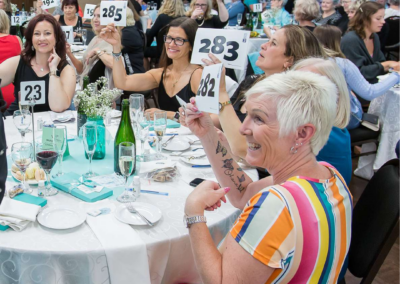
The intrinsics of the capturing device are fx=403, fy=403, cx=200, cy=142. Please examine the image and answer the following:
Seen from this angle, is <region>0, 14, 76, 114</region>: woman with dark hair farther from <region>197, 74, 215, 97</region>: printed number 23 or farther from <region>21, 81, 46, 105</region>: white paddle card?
<region>197, 74, 215, 97</region>: printed number 23

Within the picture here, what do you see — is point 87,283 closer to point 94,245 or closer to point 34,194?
point 94,245

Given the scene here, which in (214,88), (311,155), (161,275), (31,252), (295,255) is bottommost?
(161,275)

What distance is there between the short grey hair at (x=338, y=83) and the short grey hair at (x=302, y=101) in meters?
0.50

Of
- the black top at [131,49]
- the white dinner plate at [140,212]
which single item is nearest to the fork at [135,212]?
the white dinner plate at [140,212]

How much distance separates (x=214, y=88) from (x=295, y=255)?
2.44 feet

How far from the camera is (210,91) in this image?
159 cm

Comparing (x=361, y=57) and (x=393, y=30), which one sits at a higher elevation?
(x=393, y=30)

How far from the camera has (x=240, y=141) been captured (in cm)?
220

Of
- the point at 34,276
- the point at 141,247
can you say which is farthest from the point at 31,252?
the point at 141,247

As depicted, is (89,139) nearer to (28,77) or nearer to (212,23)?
(28,77)

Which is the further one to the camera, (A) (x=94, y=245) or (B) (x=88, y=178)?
(B) (x=88, y=178)

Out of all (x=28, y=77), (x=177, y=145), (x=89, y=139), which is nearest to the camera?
(x=89, y=139)

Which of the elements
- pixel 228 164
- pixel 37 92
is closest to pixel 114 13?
pixel 37 92

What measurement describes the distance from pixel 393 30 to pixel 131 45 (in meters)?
4.92
